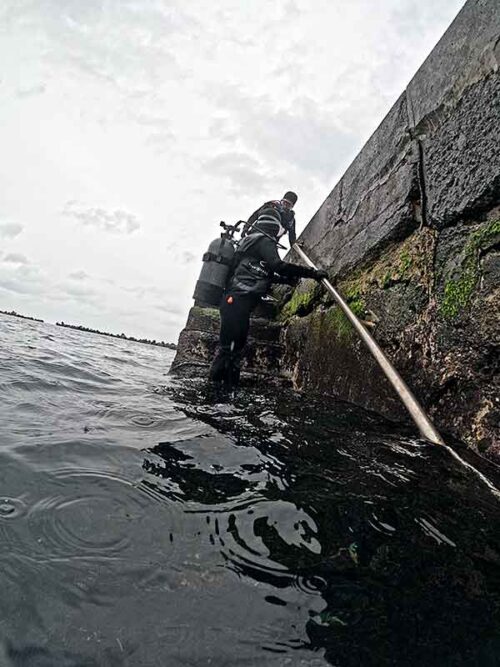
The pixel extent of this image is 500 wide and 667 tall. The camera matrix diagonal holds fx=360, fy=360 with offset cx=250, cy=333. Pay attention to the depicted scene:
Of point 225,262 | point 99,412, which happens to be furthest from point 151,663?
point 225,262

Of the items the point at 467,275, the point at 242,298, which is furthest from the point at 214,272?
the point at 467,275

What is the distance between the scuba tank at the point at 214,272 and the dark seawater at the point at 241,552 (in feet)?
12.4

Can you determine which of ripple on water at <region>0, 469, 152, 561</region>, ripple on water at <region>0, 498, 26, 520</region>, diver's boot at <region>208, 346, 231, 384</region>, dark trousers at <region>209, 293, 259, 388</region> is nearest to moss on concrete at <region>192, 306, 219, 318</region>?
dark trousers at <region>209, 293, 259, 388</region>

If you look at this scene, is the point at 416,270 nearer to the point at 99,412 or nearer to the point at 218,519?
the point at 218,519

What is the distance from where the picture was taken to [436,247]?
9.27 ft

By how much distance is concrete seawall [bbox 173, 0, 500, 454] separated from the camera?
2275mm

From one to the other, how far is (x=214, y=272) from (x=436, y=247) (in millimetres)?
3632

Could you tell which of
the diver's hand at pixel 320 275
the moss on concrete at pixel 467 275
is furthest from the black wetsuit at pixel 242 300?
the moss on concrete at pixel 467 275

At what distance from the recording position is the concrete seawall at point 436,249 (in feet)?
7.47

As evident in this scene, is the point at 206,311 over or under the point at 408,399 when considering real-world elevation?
over

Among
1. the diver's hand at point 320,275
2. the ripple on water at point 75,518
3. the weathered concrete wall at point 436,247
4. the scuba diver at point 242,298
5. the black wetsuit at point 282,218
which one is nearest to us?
the ripple on water at point 75,518

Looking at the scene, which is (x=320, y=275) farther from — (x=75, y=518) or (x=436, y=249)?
(x=75, y=518)

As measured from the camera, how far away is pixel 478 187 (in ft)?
7.86

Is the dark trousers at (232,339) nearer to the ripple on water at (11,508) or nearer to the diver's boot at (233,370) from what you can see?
the diver's boot at (233,370)
